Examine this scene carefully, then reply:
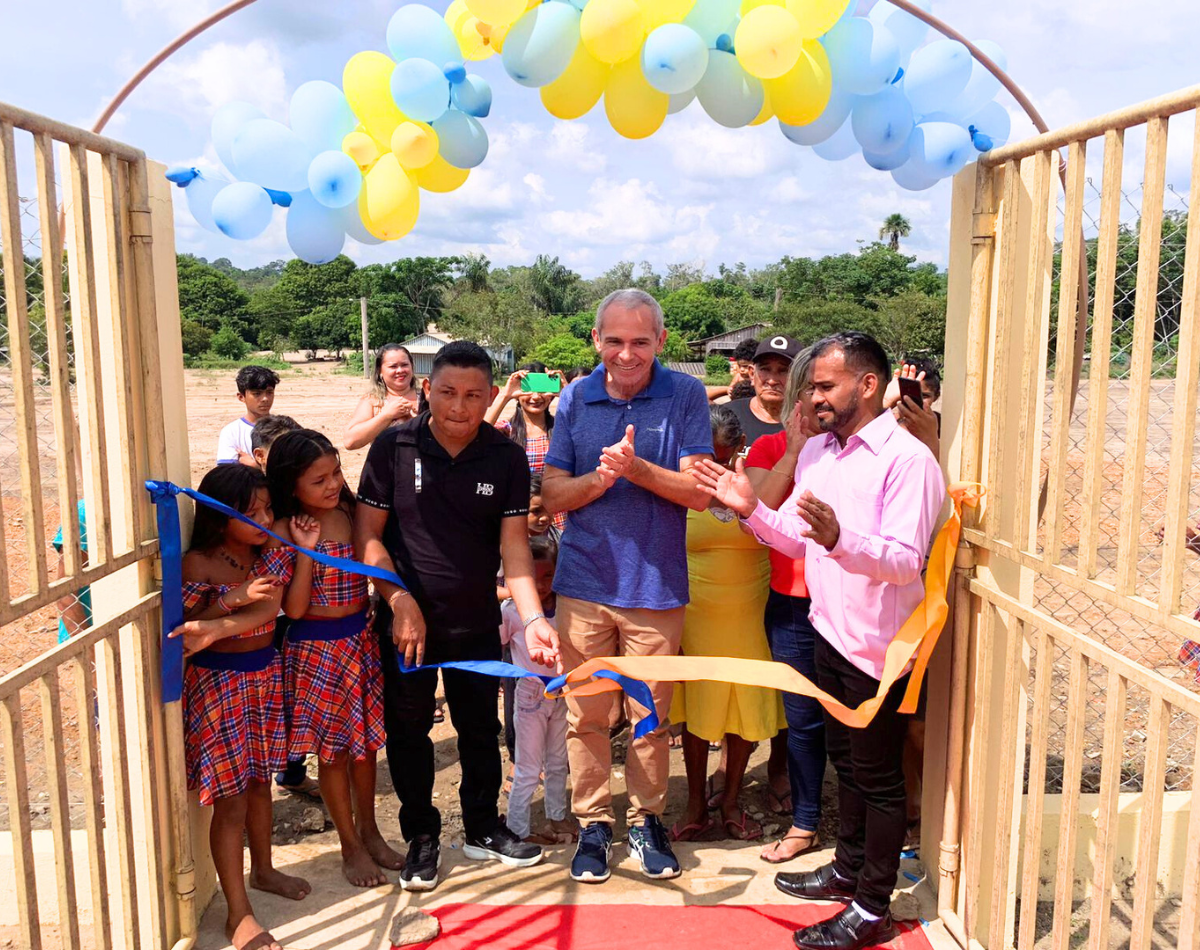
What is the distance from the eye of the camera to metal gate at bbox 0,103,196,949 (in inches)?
91.2

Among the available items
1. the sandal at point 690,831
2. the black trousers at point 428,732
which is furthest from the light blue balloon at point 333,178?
the sandal at point 690,831

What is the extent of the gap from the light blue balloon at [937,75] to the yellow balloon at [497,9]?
1356 mm

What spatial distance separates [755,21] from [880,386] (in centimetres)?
123

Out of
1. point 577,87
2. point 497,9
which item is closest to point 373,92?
point 497,9

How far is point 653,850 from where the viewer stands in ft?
11.5

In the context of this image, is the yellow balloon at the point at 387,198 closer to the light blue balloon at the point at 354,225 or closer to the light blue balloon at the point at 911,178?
the light blue balloon at the point at 354,225

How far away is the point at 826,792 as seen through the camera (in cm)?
443

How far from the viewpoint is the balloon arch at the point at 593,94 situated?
118 inches

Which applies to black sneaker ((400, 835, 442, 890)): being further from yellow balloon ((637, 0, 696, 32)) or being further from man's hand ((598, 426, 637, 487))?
yellow balloon ((637, 0, 696, 32))

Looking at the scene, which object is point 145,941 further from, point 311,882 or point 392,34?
point 392,34

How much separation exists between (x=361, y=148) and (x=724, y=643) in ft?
7.61

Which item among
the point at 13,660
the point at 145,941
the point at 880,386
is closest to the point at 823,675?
the point at 880,386

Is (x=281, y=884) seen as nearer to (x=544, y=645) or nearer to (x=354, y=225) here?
(x=544, y=645)

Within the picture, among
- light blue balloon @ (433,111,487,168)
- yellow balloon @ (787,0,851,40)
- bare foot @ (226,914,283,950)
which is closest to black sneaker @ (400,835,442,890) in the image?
bare foot @ (226,914,283,950)
